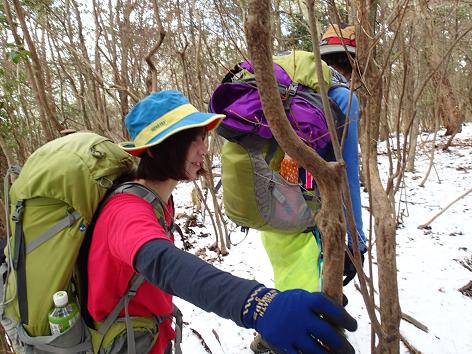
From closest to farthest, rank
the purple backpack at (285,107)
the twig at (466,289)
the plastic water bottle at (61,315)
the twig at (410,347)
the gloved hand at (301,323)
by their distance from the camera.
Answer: the gloved hand at (301,323)
the plastic water bottle at (61,315)
the purple backpack at (285,107)
the twig at (410,347)
the twig at (466,289)

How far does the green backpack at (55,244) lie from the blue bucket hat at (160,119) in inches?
6.3

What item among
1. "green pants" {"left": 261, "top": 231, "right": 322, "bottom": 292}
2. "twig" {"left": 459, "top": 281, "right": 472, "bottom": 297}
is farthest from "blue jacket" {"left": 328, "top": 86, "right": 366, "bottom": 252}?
"twig" {"left": 459, "top": 281, "right": 472, "bottom": 297}

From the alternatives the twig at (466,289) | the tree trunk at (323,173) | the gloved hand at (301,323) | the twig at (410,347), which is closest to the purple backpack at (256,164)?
the tree trunk at (323,173)

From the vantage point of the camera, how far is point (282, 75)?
4.76ft

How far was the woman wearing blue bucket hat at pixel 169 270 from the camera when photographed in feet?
2.00

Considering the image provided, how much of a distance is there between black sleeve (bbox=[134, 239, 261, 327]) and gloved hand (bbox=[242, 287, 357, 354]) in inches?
1.9

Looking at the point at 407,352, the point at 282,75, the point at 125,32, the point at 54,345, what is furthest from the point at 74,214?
the point at 125,32

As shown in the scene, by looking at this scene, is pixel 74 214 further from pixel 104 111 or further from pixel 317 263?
pixel 104 111

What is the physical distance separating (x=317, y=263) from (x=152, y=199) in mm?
891

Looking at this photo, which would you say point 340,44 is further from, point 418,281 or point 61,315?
point 418,281

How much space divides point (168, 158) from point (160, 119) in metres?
0.14

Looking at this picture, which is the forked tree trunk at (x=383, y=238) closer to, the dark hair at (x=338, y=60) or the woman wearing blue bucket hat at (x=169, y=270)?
the dark hair at (x=338, y=60)

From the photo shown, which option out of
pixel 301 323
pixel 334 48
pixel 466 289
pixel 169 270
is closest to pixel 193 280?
pixel 169 270

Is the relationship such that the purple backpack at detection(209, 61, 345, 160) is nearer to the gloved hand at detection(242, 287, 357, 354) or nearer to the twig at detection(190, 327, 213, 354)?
the gloved hand at detection(242, 287, 357, 354)
